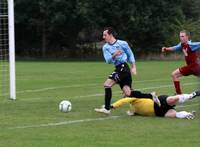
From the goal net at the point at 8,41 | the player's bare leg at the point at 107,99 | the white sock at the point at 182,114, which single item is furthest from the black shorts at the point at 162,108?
the goal net at the point at 8,41

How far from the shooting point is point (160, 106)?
13.4 m

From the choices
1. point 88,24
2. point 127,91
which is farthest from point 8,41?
point 88,24

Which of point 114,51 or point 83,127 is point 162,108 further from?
point 83,127

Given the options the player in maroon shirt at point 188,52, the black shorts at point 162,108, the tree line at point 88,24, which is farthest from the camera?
the tree line at point 88,24

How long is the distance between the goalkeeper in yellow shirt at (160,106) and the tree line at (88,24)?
43287 mm

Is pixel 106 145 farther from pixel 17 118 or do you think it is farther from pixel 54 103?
pixel 54 103

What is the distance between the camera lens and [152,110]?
13508 millimetres

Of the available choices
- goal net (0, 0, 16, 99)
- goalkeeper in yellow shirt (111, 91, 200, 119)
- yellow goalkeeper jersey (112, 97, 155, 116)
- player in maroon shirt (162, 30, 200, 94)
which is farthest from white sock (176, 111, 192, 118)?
goal net (0, 0, 16, 99)

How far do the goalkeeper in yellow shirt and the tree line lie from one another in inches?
1704

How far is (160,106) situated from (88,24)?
45.8m

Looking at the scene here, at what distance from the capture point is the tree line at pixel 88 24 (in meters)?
57.9

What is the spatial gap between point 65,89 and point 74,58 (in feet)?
124

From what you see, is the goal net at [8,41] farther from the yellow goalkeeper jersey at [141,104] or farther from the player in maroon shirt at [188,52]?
the yellow goalkeeper jersey at [141,104]

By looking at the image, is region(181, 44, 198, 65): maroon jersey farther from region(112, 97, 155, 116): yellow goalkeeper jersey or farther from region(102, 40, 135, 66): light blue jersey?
region(112, 97, 155, 116): yellow goalkeeper jersey
